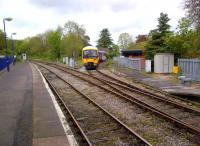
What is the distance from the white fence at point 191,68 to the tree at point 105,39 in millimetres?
96848

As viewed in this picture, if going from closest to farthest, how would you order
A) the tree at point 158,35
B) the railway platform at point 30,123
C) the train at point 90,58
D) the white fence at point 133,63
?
1. the railway platform at point 30,123
2. the white fence at point 133,63
3. the tree at point 158,35
4. the train at point 90,58

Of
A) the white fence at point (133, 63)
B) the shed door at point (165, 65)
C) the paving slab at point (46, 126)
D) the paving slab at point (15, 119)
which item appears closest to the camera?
the paving slab at point (46, 126)

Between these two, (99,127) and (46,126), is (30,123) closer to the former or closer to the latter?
(46,126)

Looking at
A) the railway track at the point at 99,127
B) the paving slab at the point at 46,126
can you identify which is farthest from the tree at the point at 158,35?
the paving slab at the point at 46,126

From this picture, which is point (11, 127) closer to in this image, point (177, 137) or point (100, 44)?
point (177, 137)

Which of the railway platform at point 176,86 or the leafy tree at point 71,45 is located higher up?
the leafy tree at point 71,45

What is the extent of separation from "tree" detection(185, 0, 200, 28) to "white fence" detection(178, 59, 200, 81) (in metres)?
2.84

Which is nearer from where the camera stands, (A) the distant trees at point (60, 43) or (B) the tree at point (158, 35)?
(B) the tree at point (158, 35)

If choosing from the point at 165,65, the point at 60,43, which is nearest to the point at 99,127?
the point at 165,65

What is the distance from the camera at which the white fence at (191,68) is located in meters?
27.2

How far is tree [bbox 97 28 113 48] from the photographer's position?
128 m

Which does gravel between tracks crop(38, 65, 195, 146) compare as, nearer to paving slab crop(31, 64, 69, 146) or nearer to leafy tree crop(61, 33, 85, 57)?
paving slab crop(31, 64, 69, 146)

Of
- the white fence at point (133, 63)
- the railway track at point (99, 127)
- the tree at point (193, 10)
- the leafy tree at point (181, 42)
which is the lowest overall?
the railway track at point (99, 127)

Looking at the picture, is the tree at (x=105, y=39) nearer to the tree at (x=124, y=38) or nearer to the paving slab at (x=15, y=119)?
the tree at (x=124, y=38)
